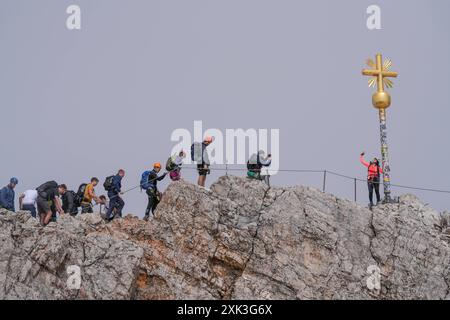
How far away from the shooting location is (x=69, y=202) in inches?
1224

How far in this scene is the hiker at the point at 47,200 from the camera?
1128 inches

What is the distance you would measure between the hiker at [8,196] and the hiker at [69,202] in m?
2.53

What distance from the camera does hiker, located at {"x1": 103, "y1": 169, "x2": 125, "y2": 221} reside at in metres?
30.5

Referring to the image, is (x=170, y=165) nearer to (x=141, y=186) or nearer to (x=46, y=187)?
(x=141, y=186)

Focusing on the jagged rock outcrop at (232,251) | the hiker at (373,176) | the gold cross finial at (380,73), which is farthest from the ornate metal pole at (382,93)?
the jagged rock outcrop at (232,251)

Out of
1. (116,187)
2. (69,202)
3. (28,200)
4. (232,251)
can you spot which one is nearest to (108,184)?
(116,187)

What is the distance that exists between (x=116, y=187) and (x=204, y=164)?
4038 mm

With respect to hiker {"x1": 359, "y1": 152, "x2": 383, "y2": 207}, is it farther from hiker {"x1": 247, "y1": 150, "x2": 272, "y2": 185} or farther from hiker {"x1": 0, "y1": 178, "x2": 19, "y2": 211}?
hiker {"x1": 0, "y1": 178, "x2": 19, "y2": 211}

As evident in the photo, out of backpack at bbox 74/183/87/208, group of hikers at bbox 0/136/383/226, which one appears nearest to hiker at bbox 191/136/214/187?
group of hikers at bbox 0/136/383/226

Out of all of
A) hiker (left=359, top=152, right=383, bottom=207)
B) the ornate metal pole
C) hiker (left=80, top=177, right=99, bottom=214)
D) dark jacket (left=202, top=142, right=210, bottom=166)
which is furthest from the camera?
the ornate metal pole

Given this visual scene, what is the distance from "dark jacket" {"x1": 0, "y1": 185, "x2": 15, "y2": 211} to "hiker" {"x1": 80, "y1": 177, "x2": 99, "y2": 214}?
128 inches

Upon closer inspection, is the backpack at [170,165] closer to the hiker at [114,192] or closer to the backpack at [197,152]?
the backpack at [197,152]
